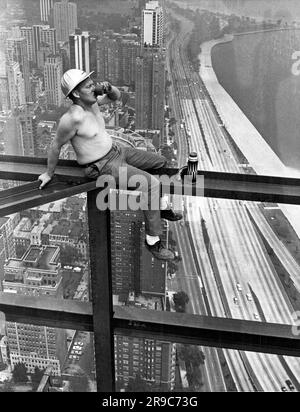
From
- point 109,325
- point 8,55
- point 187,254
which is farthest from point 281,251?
point 8,55

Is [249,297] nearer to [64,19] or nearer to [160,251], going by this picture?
[160,251]

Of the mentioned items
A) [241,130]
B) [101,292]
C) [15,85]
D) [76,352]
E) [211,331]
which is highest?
[15,85]

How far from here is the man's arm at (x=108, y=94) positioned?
1.68 metres

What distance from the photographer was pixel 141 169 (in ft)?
5.81

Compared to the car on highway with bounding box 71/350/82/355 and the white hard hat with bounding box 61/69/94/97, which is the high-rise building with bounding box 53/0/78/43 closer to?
the white hard hat with bounding box 61/69/94/97

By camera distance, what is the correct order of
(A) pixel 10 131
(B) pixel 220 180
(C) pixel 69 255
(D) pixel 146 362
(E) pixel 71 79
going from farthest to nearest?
1. (D) pixel 146 362
2. (C) pixel 69 255
3. (A) pixel 10 131
4. (B) pixel 220 180
5. (E) pixel 71 79

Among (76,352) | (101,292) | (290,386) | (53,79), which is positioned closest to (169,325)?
(101,292)

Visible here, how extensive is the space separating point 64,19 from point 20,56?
21 cm

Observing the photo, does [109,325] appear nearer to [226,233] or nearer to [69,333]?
[69,333]

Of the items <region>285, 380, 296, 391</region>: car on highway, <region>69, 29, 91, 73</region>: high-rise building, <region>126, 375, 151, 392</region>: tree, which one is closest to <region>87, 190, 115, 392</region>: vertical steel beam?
<region>126, 375, 151, 392</region>: tree

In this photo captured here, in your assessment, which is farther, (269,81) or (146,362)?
(146,362)

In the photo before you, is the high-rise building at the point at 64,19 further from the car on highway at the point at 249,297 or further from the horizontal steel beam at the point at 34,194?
the car on highway at the point at 249,297

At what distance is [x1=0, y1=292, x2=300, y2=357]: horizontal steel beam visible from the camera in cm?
192

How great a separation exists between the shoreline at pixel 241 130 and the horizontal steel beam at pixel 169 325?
0.38 metres
